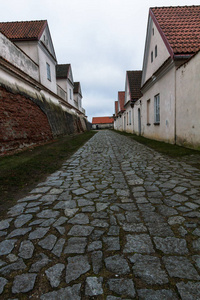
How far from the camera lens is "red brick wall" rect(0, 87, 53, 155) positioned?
6.47 metres

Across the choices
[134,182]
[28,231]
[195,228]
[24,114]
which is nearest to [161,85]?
[24,114]

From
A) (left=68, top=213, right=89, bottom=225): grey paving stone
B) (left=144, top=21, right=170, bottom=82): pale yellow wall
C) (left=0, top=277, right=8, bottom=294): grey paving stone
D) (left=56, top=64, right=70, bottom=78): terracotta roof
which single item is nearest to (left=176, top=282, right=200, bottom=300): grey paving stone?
(left=68, top=213, right=89, bottom=225): grey paving stone

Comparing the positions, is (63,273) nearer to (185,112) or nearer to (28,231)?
(28,231)

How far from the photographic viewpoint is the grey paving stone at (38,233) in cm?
189

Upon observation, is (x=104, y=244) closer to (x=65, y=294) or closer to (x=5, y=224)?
(x=65, y=294)

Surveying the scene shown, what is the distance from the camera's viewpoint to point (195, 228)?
1.93 meters

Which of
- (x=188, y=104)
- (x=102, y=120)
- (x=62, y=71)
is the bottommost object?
(x=188, y=104)

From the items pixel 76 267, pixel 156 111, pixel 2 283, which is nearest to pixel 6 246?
pixel 2 283

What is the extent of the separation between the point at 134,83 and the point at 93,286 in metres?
21.2

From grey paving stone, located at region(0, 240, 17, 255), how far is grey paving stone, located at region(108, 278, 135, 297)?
40.5 inches

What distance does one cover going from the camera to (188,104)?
22.7 feet

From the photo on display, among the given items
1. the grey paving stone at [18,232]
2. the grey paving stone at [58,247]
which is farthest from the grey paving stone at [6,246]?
the grey paving stone at [58,247]

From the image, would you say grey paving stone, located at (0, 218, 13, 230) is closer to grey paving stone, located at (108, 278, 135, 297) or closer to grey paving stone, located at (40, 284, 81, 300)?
grey paving stone, located at (40, 284, 81, 300)

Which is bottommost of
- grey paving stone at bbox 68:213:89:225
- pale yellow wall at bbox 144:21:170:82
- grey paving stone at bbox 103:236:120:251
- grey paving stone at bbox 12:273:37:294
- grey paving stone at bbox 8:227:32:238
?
grey paving stone at bbox 12:273:37:294
